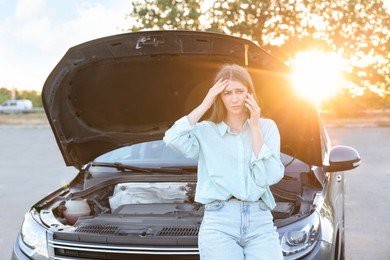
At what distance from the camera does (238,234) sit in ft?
8.46

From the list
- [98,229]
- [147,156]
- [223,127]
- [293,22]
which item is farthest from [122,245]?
[293,22]

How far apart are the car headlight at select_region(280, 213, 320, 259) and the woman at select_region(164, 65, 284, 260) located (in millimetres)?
542

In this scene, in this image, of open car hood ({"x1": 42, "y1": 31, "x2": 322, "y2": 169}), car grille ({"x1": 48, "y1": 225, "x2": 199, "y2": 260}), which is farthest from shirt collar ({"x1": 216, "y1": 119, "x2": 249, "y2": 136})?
open car hood ({"x1": 42, "y1": 31, "x2": 322, "y2": 169})

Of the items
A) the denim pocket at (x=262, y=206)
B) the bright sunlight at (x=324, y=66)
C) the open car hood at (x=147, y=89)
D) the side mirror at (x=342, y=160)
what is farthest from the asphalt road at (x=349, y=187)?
the bright sunlight at (x=324, y=66)

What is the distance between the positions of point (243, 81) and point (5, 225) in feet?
17.0

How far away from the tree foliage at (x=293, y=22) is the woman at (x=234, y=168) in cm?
1853

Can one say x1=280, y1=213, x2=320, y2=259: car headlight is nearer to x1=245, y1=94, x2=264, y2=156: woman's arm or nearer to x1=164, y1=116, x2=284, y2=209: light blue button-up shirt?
x1=164, y1=116, x2=284, y2=209: light blue button-up shirt

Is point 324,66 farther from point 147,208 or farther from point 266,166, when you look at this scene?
point 266,166

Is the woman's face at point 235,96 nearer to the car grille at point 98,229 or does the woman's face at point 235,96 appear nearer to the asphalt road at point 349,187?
the car grille at point 98,229

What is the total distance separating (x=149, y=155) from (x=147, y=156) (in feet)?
0.07

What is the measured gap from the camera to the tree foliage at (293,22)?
21.6m

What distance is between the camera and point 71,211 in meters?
3.99

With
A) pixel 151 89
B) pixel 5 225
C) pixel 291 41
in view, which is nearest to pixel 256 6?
A: pixel 291 41

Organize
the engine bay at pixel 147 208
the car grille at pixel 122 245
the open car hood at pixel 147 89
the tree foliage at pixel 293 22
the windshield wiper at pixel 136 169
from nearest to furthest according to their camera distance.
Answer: the car grille at pixel 122 245 → the engine bay at pixel 147 208 → the open car hood at pixel 147 89 → the windshield wiper at pixel 136 169 → the tree foliage at pixel 293 22
